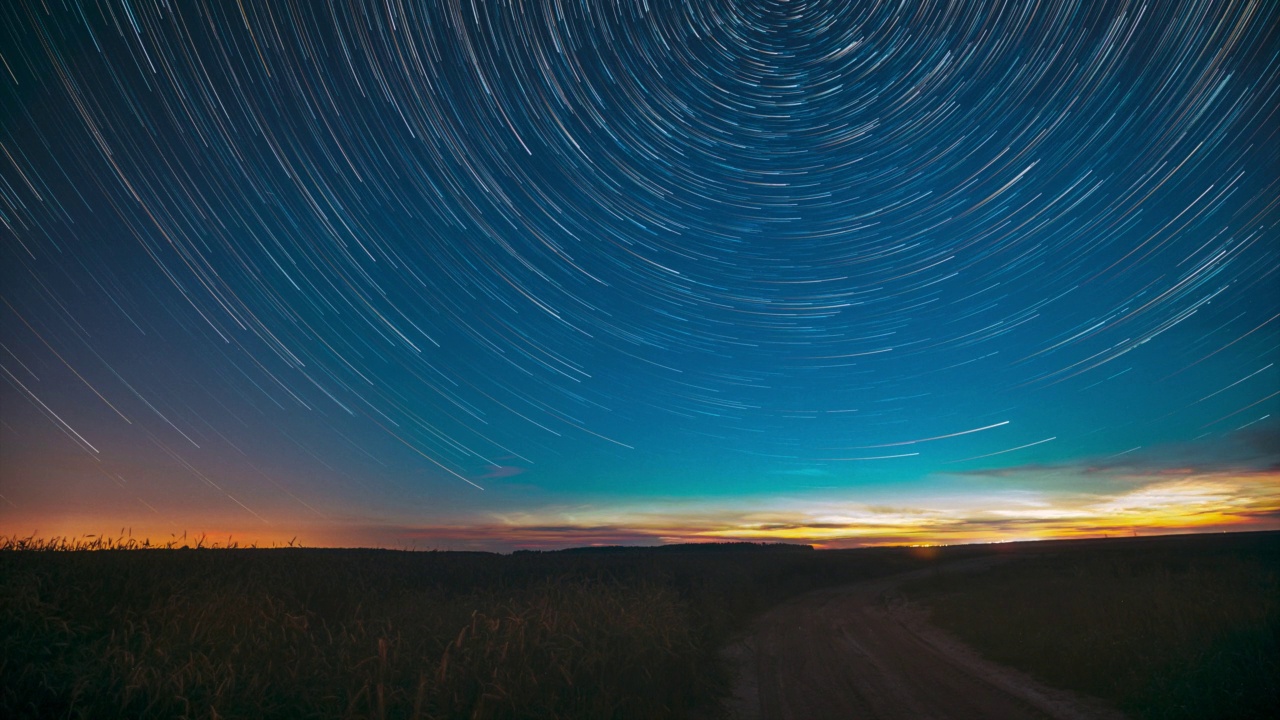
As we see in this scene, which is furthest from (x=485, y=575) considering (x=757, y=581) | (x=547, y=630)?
(x=547, y=630)

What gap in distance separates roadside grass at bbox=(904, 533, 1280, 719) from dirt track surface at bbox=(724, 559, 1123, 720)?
2.24ft

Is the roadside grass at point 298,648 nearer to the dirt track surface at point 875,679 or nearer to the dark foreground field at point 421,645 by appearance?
the dark foreground field at point 421,645

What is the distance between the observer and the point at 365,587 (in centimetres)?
1495

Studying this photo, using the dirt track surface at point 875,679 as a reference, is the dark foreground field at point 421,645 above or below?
above

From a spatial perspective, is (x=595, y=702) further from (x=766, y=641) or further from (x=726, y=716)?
(x=766, y=641)

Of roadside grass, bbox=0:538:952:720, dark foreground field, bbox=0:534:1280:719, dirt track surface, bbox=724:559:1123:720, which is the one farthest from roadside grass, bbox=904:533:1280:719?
roadside grass, bbox=0:538:952:720

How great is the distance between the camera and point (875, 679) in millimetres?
10797

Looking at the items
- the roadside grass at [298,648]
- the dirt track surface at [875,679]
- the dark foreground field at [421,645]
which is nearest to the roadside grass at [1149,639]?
the dark foreground field at [421,645]

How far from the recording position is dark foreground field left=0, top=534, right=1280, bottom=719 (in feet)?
21.9

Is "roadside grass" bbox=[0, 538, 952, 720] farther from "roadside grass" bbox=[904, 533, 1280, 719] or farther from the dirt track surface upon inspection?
"roadside grass" bbox=[904, 533, 1280, 719]

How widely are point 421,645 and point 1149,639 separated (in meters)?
12.7

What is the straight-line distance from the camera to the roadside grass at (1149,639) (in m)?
8.84

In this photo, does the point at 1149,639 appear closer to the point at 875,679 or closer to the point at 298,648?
the point at 875,679

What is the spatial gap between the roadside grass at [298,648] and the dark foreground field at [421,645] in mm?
32
